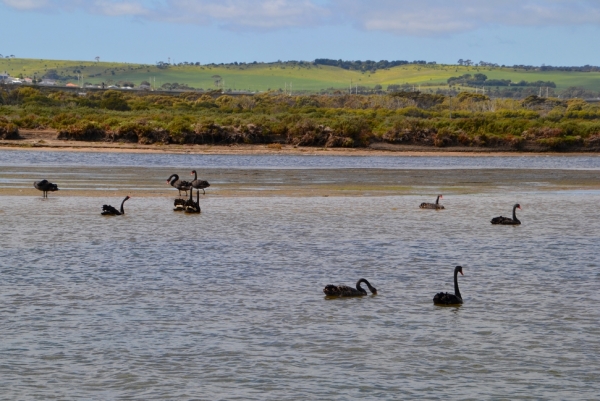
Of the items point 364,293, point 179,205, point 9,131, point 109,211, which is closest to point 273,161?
point 9,131

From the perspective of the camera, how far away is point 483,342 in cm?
1012

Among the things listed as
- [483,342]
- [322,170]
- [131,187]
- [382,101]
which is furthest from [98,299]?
[382,101]

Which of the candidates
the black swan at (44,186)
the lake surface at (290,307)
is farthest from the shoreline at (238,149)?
the lake surface at (290,307)

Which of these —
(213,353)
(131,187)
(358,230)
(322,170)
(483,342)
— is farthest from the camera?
(322,170)

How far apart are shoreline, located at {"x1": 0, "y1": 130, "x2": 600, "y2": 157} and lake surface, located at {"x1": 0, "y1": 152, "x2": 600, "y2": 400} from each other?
20961 millimetres

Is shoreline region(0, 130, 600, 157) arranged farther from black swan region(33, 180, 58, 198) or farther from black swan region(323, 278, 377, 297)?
black swan region(323, 278, 377, 297)

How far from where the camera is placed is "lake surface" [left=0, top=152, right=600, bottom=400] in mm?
8703

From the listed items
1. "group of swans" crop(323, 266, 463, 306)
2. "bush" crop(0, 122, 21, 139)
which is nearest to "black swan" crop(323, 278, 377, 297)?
"group of swans" crop(323, 266, 463, 306)

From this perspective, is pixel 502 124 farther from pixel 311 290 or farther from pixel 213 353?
pixel 213 353

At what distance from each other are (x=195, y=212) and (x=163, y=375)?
13.0 meters

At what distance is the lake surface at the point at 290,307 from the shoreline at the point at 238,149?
68.8ft

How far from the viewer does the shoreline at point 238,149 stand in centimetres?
4278

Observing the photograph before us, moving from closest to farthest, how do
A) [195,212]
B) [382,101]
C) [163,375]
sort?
[163,375] → [195,212] → [382,101]

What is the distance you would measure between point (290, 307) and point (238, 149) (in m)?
33.6
